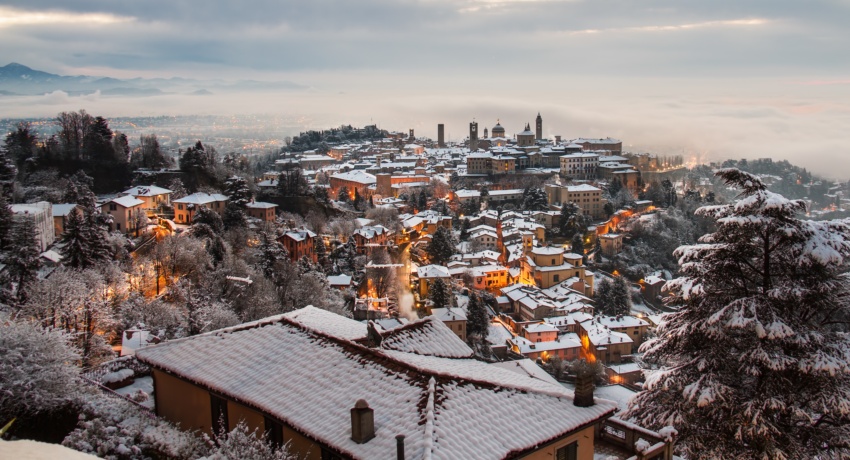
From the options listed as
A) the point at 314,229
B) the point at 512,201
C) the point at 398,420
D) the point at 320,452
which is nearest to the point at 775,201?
the point at 398,420

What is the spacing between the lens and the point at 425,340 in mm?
8977

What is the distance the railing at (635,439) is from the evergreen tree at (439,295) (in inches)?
1118

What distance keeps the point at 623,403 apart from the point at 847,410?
2244 cm

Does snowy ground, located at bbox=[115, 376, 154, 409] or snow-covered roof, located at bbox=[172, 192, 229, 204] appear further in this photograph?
snow-covered roof, located at bbox=[172, 192, 229, 204]

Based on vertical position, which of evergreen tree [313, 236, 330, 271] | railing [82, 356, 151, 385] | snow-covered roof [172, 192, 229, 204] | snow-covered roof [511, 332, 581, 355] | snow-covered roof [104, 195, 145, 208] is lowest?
snow-covered roof [511, 332, 581, 355]

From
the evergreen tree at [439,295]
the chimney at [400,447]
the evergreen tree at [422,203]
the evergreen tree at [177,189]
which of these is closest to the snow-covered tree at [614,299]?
the evergreen tree at [439,295]

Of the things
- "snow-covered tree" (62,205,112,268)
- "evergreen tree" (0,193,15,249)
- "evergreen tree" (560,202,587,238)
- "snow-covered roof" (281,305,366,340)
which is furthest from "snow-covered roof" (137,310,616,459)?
"evergreen tree" (560,202,587,238)

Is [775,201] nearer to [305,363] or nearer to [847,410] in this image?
[847,410]

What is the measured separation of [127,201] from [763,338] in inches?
1322

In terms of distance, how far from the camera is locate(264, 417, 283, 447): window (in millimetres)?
6710

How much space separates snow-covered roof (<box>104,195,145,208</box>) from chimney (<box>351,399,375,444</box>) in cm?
3083

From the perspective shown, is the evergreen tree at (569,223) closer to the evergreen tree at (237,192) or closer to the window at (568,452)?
the evergreen tree at (237,192)

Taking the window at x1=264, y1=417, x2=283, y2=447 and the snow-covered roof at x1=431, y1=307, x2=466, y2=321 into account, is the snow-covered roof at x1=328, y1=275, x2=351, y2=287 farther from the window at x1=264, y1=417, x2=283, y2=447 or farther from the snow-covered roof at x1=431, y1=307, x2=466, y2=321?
the window at x1=264, y1=417, x2=283, y2=447

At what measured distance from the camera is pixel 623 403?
2716cm
